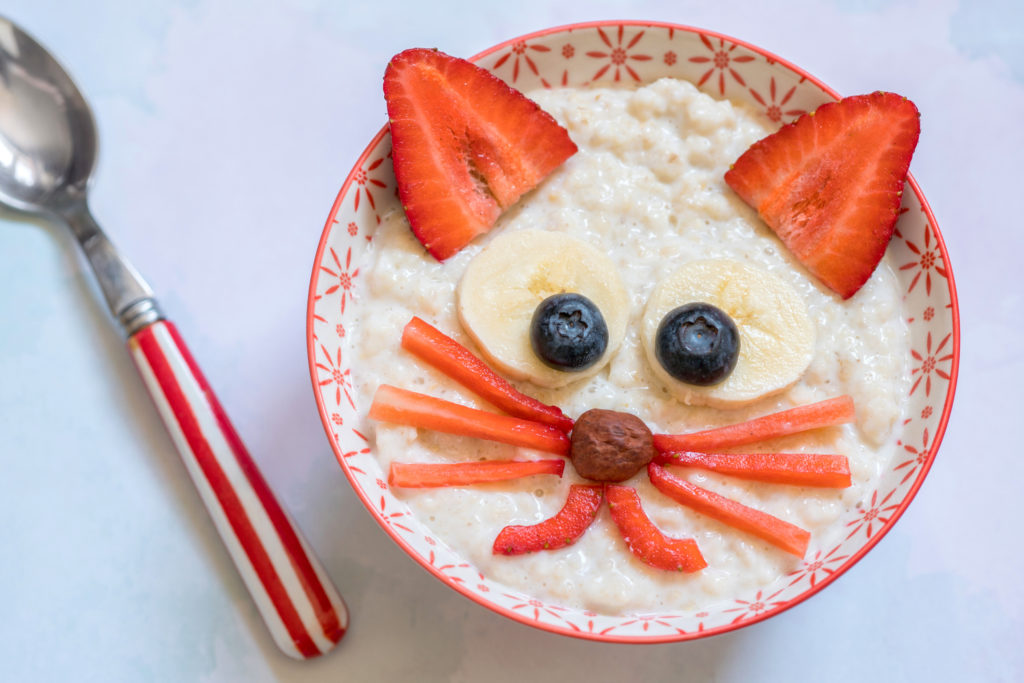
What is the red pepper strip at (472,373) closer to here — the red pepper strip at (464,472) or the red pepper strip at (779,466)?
the red pepper strip at (464,472)

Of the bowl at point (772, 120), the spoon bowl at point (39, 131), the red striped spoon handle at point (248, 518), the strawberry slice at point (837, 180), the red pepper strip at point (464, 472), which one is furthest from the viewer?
the spoon bowl at point (39, 131)

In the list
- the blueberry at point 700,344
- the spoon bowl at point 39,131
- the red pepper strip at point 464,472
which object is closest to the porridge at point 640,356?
the red pepper strip at point 464,472

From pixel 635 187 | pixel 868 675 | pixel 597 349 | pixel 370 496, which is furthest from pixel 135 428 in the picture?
pixel 868 675

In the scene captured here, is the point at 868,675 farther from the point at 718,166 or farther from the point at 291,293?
the point at 291,293

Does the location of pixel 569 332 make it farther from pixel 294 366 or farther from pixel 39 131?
pixel 39 131

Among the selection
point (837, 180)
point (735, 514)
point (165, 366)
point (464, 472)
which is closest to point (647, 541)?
point (735, 514)
